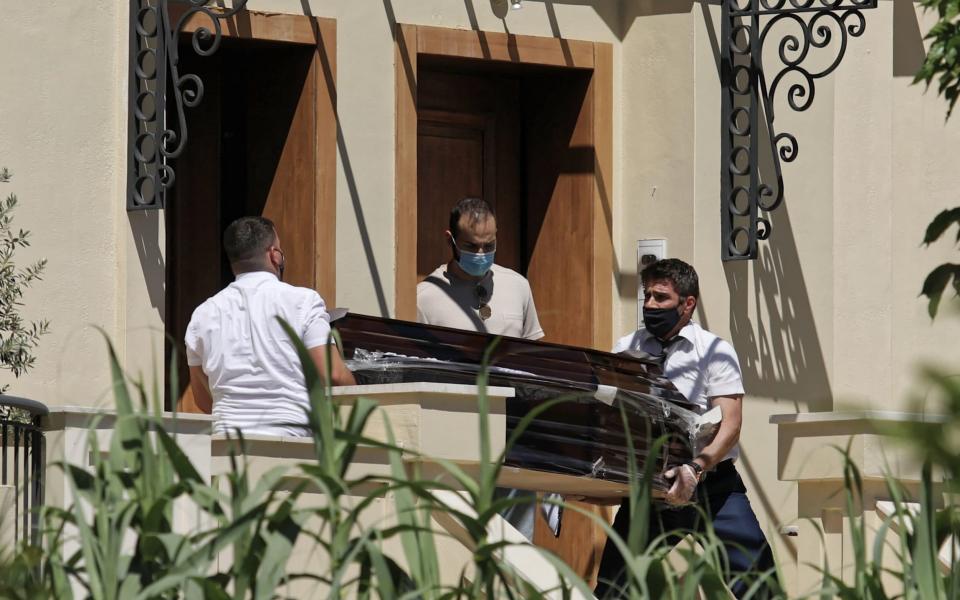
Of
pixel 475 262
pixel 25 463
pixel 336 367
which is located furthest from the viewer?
pixel 475 262

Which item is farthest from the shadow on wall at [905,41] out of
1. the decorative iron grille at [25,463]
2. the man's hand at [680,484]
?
the decorative iron grille at [25,463]

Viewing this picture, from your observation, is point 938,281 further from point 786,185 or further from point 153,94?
point 786,185

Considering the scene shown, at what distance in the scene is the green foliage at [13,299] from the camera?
6.22 m

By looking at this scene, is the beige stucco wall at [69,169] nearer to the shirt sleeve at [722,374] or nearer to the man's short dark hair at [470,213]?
the man's short dark hair at [470,213]

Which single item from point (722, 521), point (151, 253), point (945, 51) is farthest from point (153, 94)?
point (945, 51)

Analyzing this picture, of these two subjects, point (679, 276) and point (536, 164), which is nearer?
point (679, 276)

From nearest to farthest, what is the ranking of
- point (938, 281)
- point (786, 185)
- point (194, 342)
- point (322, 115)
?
point (938, 281) < point (194, 342) < point (322, 115) < point (786, 185)

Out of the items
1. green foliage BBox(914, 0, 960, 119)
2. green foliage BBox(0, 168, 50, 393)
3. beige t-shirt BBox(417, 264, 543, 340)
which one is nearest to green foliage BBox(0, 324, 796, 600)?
green foliage BBox(914, 0, 960, 119)

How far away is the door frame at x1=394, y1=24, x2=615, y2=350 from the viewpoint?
315 inches

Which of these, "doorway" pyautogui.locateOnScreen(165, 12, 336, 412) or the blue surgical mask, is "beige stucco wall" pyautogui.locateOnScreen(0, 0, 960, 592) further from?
the blue surgical mask

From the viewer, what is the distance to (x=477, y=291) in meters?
7.29

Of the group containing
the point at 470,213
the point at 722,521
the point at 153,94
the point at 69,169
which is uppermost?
the point at 153,94

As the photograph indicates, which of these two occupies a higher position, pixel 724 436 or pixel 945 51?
pixel 945 51

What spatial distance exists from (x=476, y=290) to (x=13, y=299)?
185 centimetres
